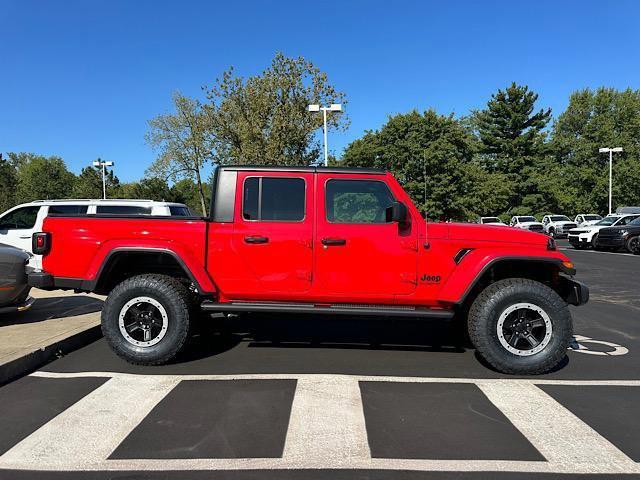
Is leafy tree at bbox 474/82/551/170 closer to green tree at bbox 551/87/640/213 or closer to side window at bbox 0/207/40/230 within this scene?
green tree at bbox 551/87/640/213

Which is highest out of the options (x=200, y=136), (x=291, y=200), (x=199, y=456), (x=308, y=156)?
(x=200, y=136)

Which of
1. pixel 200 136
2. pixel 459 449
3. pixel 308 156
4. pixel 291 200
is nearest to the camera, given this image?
pixel 459 449

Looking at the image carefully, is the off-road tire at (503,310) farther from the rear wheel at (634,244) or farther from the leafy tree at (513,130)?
the leafy tree at (513,130)

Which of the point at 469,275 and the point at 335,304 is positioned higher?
the point at 469,275

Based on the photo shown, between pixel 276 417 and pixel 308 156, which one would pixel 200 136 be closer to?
pixel 308 156

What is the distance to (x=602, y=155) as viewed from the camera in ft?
194

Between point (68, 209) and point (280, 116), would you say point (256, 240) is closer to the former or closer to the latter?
point (68, 209)

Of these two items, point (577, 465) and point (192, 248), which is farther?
point (192, 248)

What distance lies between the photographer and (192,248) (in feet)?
17.2

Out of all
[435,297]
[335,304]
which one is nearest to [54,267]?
[335,304]

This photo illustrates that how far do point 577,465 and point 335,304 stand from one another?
262 centimetres

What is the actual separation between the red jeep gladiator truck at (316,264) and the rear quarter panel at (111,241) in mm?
11

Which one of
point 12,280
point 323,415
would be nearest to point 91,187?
point 12,280

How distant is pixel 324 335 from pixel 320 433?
310 centimetres
